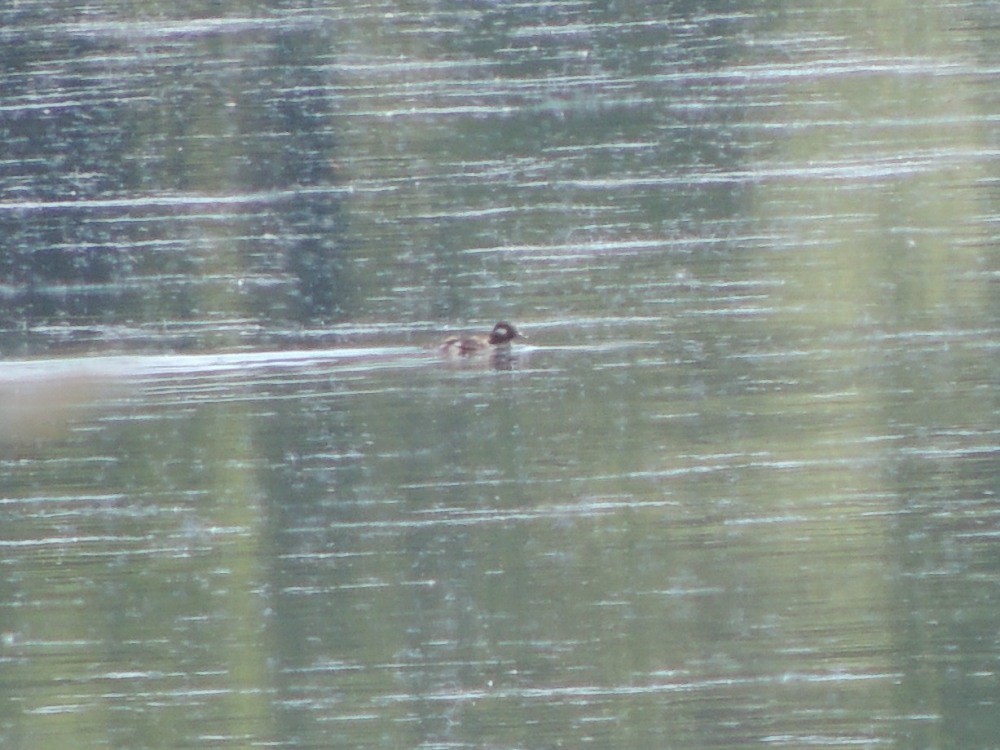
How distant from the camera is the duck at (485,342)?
676 centimetres

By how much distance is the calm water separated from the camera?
13.2 ft

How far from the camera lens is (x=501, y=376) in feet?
21.1

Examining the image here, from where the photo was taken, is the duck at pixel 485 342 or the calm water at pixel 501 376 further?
the duck at pixel 485 342

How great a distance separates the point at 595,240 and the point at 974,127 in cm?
207

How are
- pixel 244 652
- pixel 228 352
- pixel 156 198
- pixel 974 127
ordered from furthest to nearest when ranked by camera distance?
pixel 156 198 < pixel 974 127 < pixel 228 352 < pixel 244 652

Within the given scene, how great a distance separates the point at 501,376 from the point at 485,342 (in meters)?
0.36

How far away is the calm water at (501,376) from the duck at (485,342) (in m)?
0.08

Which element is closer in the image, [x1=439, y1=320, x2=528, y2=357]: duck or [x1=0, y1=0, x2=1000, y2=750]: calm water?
[x1=0, y1=0, x2=1000, y2=750]: calm water

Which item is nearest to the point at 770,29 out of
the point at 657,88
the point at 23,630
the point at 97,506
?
the point at 657,88

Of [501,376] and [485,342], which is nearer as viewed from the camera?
[501,376]

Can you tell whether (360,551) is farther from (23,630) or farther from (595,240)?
(595,240)

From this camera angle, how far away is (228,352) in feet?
23.9

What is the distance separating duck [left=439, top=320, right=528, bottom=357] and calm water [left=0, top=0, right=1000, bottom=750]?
0.08 meters

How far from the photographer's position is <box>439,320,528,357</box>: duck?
6762 millimetres
